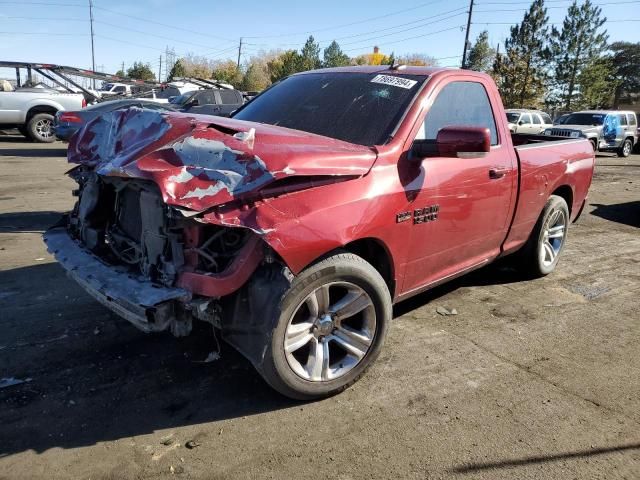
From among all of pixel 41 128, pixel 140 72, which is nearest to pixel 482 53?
pixel 140 72

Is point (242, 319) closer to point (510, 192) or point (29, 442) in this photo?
point (29, 442)

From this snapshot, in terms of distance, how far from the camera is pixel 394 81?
385 centimetres

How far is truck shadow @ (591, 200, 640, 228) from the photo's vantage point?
8.87 metres

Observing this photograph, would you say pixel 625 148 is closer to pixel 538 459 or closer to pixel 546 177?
pixel 546 177

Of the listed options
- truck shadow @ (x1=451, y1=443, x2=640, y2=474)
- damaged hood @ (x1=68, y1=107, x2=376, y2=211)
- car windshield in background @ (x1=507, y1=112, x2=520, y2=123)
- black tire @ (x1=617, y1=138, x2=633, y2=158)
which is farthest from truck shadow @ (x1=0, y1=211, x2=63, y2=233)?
black tire @ (x1=617, y1=138, x2=633, y2=158)

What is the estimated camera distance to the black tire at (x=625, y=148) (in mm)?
22725

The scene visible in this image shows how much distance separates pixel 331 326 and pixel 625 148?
2439cm

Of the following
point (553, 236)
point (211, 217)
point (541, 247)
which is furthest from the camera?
point (553, 236)

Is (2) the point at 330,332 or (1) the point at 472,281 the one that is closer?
(2) the point at 330,332

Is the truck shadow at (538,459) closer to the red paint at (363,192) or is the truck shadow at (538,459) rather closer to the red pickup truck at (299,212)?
the red pickup truck at (299,212)

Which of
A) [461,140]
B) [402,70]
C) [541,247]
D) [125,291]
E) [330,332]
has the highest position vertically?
[402,70]

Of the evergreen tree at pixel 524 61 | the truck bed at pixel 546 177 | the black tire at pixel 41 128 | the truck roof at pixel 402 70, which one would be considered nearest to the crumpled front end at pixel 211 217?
the truck roof at pixel 402 70

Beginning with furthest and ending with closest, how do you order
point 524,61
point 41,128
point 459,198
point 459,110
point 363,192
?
point 524,61
point 41,128
point 459,110
point 459,198
point 363,192

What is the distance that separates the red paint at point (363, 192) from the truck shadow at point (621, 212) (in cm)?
531
